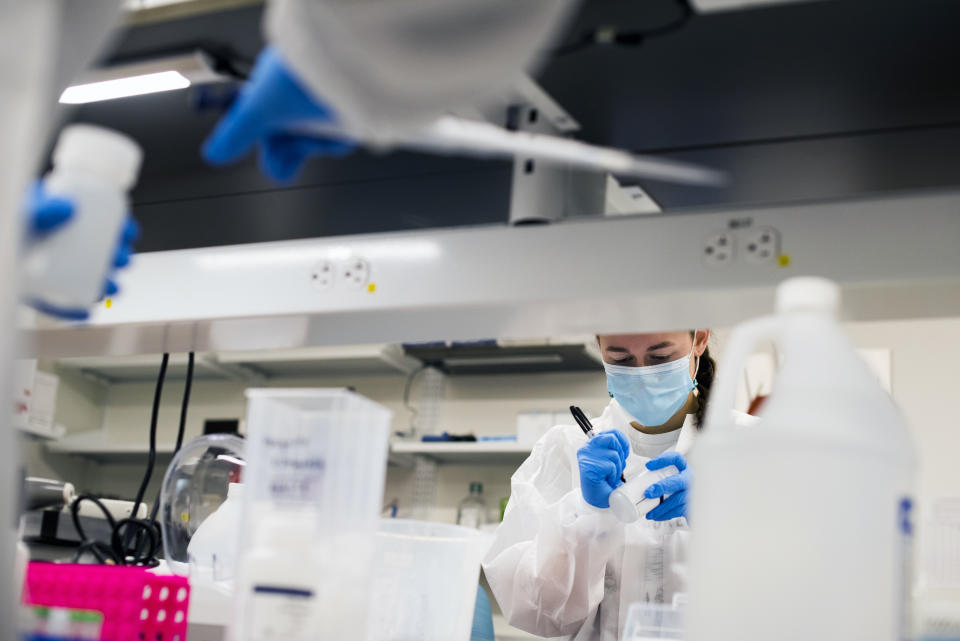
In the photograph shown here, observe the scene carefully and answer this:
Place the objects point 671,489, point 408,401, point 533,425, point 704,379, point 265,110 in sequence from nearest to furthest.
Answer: point 265,110 → point 671,489 → point 704,379 → point 533,425 → point 408,401

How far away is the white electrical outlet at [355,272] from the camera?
1405 millimetres

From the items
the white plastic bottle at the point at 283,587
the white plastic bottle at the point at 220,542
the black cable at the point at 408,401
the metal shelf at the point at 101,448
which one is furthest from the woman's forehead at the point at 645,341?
the metal shelf at the point at 101,448

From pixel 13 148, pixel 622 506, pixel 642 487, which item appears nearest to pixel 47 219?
pixel 13 148

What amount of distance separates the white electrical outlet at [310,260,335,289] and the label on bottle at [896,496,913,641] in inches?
34.7

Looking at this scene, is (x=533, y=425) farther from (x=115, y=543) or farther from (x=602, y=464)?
(x=115, y=543)

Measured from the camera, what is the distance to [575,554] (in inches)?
64.1

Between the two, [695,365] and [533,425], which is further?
[533,425]

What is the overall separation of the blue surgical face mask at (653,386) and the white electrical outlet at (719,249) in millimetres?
423

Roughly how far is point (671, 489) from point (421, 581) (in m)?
0.43

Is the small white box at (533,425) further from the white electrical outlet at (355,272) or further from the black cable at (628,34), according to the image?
the black cable at (628,34)

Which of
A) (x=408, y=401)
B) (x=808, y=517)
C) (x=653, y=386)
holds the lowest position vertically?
(x=808, y=517)

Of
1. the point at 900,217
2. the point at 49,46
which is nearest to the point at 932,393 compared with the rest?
the point at 900,217

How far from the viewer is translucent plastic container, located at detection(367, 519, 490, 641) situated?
1.24 metres

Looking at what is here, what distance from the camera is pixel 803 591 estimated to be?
742mm
